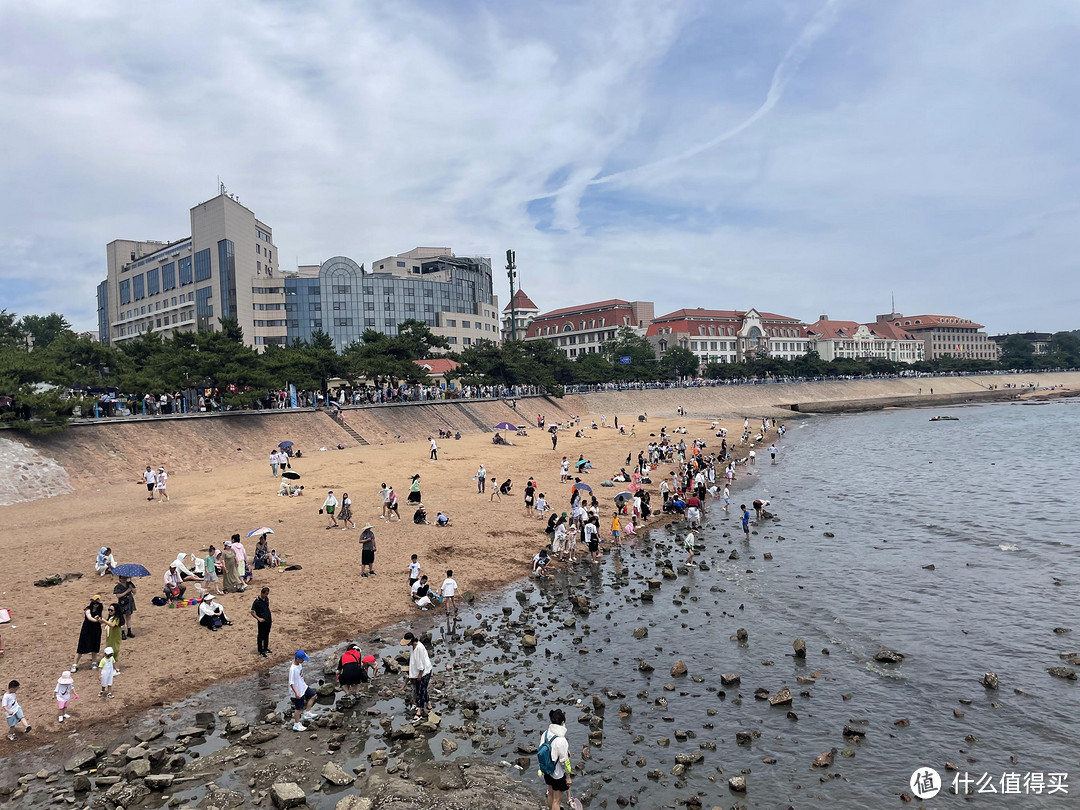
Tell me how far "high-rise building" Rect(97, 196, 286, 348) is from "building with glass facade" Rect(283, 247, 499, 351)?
3930mm

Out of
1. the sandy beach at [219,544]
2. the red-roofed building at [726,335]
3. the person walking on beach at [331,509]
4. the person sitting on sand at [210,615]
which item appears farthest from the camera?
the red-roofed building at [726,335]

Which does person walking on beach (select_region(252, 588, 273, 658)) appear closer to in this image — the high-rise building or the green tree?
the high-rise building

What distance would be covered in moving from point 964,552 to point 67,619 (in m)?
29.5

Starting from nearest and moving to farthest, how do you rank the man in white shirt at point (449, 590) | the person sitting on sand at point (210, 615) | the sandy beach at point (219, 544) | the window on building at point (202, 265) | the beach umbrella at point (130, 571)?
1. the sandy beach at point (219, 544)
2. the person sitting on sand at point (210, 615)
3. the beach umbrella at point (130, 571)
4. the man in white shirt at point (449, 590)
5. the window on building at point (202, 265)

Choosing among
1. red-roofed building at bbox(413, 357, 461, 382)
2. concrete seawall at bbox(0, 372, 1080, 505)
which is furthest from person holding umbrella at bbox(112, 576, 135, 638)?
red-roofed building at bbox(413, 357, 461, 382)

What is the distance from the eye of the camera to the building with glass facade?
109625 millimetres

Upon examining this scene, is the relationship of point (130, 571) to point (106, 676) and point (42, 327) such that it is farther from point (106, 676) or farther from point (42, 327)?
point (42, 327)

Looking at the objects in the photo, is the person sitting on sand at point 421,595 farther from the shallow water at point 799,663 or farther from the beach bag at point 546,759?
the beach bag at point 546,759

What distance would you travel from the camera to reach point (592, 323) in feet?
527

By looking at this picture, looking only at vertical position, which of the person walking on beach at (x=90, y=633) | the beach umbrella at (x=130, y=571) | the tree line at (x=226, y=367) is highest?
the tree line at (x=226, y=367)

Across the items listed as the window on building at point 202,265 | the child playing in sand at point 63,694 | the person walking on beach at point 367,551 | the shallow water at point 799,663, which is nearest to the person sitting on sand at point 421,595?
the shallow water at point 799,663

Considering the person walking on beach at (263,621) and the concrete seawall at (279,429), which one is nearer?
the person walking on beach at (263,621)

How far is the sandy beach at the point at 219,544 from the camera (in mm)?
Answer: 15672

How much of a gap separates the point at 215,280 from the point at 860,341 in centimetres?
15664
